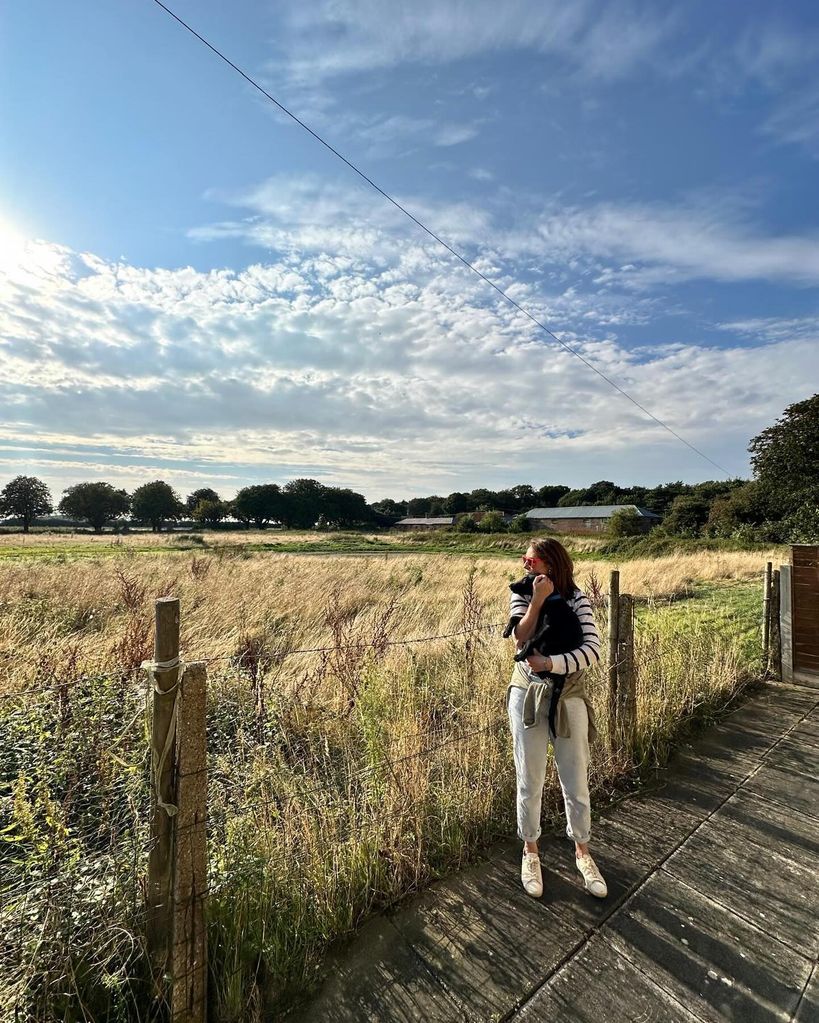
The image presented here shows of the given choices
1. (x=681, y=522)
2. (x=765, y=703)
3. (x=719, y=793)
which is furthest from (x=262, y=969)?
(x=681, y=522)

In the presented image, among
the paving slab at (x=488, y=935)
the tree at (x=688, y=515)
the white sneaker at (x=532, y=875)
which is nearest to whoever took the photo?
the paving slab at (x=488, y=935)

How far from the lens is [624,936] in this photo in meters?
1.94

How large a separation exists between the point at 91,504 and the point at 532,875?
8283 cm

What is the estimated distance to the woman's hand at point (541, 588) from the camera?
2.19m

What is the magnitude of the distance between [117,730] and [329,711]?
1459mm

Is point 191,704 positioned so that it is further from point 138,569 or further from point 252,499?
point 252,499

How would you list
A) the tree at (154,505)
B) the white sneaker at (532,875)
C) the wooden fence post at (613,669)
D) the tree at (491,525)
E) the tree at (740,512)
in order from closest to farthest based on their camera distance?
1. the white sneaker at (532,875)
2. the wooden fence post at (613,669)
3. the tree at (740,512)
4. the tree at (491,525)
5. the tree at (154,505)

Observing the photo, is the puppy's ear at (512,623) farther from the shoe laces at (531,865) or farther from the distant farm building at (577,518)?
the distant farm building at (577,518)

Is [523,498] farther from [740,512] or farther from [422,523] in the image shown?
[740,512]

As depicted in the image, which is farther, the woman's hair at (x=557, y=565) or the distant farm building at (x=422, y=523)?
the distant farm building at (x=422, y=523)

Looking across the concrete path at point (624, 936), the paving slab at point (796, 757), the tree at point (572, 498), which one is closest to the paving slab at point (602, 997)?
the concrete path at point (624, 936)

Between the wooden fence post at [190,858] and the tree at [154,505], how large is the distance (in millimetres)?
83467

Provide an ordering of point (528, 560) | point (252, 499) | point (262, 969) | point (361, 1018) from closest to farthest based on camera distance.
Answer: point (361, 1018) → point (262, 969) → point (528, 560) → point (252, 499)

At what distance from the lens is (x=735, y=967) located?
1813mm
